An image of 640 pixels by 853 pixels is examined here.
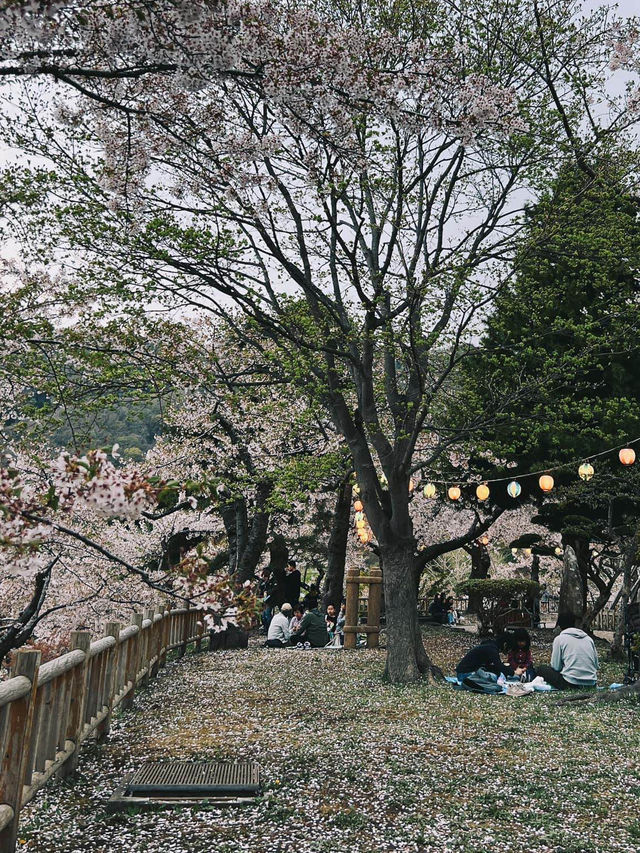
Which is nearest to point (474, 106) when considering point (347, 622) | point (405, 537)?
point (405, 537)

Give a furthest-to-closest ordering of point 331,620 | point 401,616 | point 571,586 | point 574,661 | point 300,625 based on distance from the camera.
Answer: point 571,586 → point 331,620 → point 300,625 → point 401,616 → point 574,661

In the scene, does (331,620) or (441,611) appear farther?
(441,611)

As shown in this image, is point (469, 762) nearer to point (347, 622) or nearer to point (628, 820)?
point (628, 820)

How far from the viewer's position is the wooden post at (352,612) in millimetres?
16297

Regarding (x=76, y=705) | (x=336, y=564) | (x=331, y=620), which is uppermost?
(x=336, y=564)

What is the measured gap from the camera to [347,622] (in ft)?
54.1

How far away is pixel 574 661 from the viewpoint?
34.5 ft

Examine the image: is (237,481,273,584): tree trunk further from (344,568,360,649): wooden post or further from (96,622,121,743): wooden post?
(96,622,121,743): wooden post

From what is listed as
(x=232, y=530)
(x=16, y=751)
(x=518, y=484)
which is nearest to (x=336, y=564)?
(x=232, y=530)

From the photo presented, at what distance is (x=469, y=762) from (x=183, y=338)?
27.8 feet

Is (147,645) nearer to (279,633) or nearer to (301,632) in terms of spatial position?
(279,633)

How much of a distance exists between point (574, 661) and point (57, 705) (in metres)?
7.64

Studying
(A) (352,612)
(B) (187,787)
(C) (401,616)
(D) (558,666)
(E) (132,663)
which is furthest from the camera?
(A) (352,612)

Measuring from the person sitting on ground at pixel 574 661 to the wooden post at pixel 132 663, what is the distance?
18.8 feet
